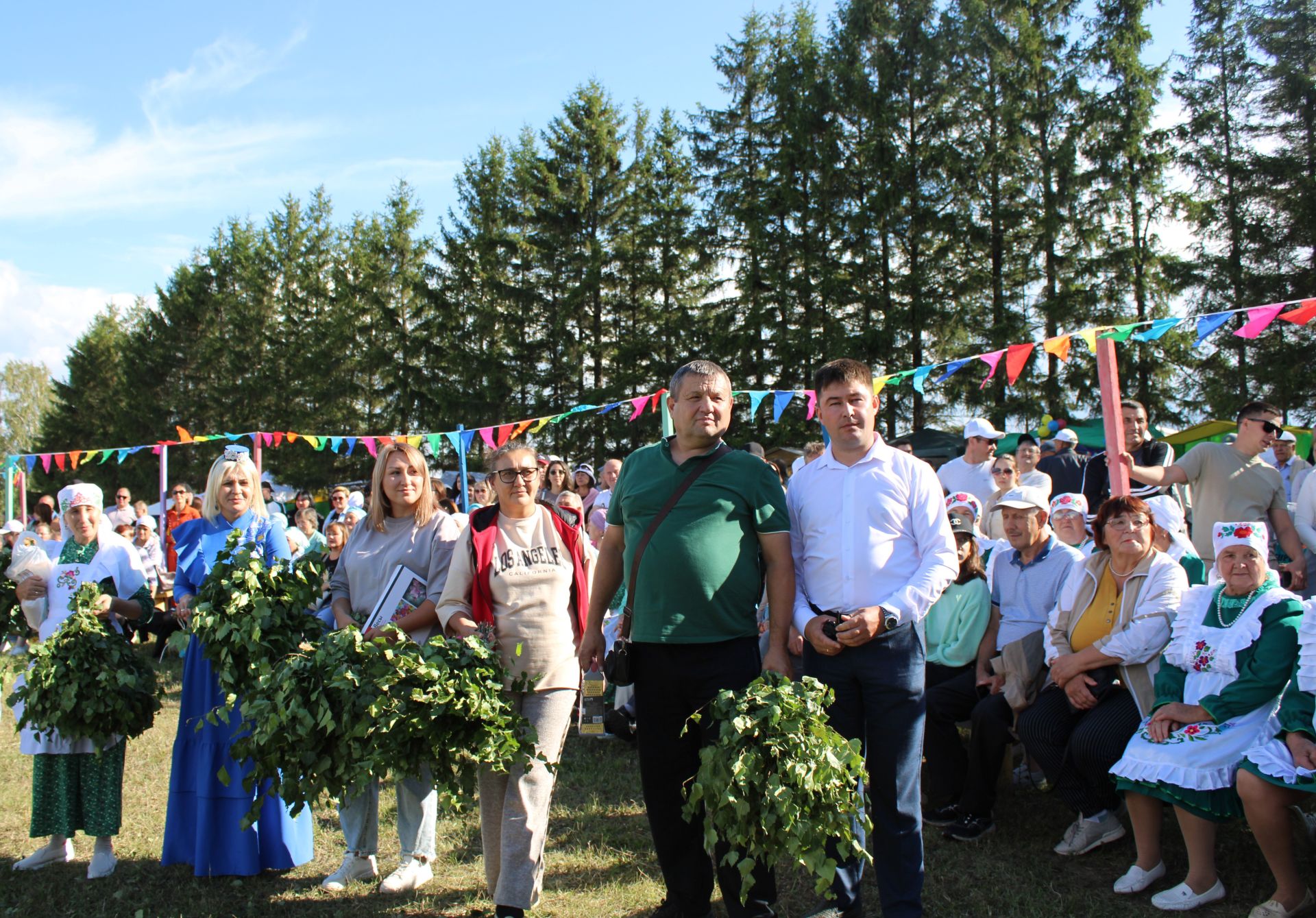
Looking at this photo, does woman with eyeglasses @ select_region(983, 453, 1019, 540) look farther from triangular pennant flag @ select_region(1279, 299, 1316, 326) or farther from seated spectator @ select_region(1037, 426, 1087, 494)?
triangular pennant flag @ select_region(1279, 299, 1316, 326)

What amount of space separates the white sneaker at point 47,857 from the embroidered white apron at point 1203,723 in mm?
4969

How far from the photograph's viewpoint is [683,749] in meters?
3.47

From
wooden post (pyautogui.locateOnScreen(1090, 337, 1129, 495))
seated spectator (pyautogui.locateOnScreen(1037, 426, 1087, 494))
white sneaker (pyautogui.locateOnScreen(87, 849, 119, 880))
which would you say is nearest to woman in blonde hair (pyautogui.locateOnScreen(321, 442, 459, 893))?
white sneaker (pyautogui.locateOnScreen(87, 849, 119, 880))

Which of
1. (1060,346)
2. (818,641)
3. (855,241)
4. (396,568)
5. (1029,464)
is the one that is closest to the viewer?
(818,641)

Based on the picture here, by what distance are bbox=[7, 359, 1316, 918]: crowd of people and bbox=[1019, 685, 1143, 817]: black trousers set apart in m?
0.01

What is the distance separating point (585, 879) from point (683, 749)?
3.93 ft

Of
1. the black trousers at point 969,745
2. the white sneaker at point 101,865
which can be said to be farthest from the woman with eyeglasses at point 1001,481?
the white sneaker at point 101,865

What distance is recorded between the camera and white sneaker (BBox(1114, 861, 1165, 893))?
3.91 metres

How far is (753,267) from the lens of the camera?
2519 cm

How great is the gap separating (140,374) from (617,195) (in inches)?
861

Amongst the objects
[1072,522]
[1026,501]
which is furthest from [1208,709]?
[1072,522]

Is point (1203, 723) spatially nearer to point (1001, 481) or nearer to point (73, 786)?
point (1001, 481)

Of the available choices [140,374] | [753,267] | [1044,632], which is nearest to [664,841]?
[1044,632]

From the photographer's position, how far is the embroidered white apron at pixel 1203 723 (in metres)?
3.75
